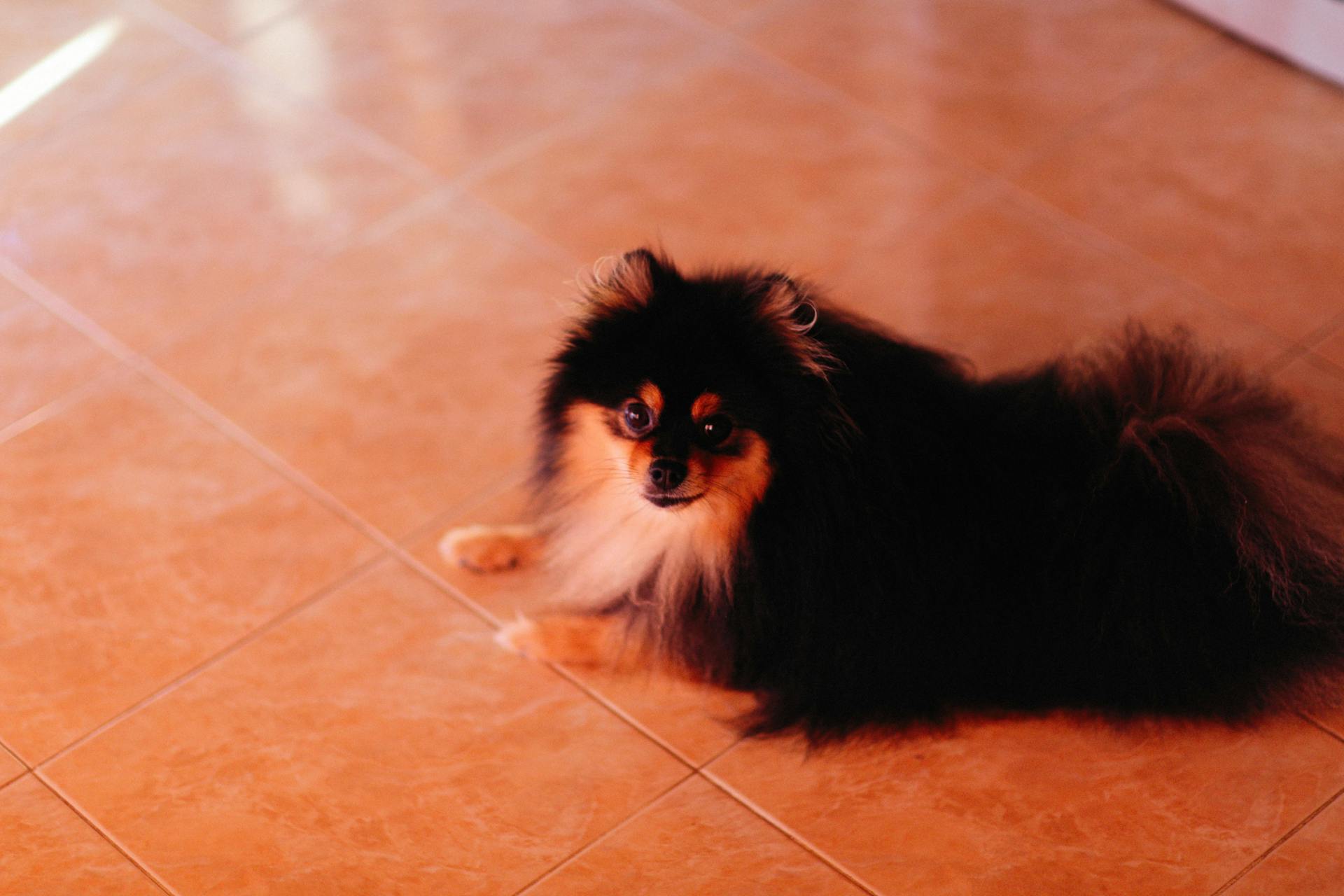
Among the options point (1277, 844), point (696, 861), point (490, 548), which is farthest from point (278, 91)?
point (1277, 844)

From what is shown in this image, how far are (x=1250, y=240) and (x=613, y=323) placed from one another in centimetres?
181

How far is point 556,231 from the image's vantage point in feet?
11.1

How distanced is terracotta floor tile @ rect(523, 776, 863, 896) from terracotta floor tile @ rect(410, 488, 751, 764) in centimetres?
12

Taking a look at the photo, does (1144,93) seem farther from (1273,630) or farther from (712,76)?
(1273,630)

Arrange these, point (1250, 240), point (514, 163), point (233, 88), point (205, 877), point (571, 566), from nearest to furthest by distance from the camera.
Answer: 1. point (205, 877)
2. point (571, 566)
3. point (1250, 240)
4. point (514, 163)
5. point (233, 88)

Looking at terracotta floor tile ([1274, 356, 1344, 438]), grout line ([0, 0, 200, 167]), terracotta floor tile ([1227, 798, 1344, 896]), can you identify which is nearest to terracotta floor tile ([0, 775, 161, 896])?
terracotta floor tile ([1227, 798, 1344, 896])

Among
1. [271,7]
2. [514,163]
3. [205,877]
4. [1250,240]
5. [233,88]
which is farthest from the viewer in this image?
[271,7]

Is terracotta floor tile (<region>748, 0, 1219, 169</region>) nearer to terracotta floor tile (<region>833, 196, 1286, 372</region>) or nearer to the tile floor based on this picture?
the tile floor

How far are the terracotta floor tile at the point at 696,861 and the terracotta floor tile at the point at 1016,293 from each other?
1.19m

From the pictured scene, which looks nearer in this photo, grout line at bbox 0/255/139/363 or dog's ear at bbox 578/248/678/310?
dog's ear at bbox 578/248/678/310

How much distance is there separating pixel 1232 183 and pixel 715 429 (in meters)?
1.92

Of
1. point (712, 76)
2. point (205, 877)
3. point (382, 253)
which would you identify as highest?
point (712, 76)

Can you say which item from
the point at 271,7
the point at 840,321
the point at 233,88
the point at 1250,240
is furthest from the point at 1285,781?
the point at 271,7

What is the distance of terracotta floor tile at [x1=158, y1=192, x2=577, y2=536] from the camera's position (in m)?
2.85
